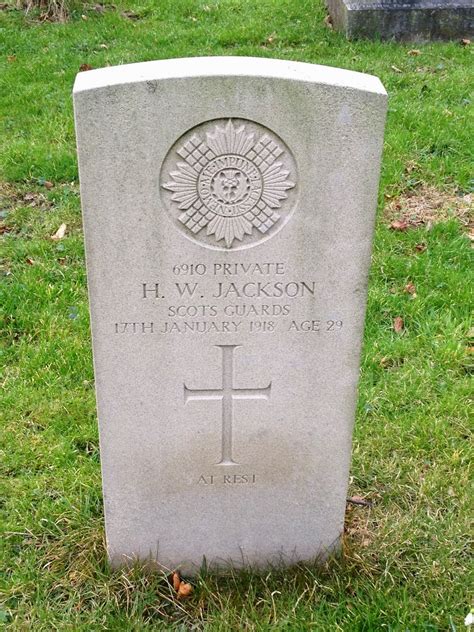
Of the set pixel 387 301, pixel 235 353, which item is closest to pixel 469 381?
pixel 387 301

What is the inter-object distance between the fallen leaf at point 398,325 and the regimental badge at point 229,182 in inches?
82.8

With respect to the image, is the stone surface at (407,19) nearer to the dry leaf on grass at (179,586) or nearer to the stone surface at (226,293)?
the stone surface at (226,293)

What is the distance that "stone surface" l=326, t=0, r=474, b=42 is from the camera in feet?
27.2

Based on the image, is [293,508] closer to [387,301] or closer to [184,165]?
[184,165]

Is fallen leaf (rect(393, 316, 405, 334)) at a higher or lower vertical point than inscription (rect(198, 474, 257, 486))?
higher

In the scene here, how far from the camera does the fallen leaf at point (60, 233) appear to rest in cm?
524

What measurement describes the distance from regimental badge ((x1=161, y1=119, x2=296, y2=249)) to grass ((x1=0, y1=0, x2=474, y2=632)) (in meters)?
1.40

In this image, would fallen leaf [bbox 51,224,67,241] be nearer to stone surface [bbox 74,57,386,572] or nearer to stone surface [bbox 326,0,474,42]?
stone surface [bbox 74,57,386,572]

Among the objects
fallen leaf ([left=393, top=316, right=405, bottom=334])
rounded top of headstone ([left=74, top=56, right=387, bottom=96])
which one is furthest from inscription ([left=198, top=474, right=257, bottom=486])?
fallen leaf ([left=393, top=316, right=405, bottom=334])

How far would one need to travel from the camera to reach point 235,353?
268 cm

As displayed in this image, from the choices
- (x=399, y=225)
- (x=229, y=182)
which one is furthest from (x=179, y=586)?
(x=399, y=225)

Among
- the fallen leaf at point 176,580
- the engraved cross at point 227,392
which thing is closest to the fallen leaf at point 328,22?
the engraved cross at point 227,392

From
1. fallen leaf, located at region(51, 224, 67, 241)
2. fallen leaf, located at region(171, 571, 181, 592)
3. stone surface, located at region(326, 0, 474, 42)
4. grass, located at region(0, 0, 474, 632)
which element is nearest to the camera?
grass, located at region(0, 0, 474, 632)

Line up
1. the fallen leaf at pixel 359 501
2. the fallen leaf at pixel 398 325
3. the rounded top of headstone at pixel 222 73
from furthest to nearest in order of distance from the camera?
the fallen leaf at pixel 398 325 < the fallen leaf at pixel 359 501 < the rounded top of headstone at pixel 222 73
